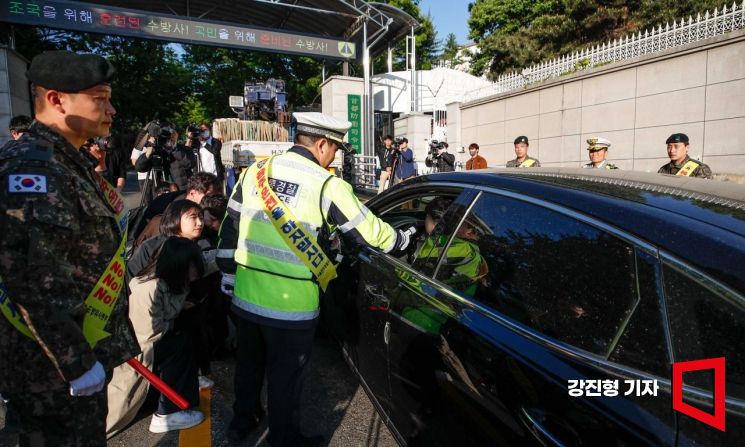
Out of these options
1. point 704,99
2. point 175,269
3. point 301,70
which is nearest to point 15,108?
point 175,269

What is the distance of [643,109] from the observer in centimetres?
786

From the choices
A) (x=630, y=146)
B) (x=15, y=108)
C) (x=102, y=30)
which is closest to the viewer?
(x=630, y=146)

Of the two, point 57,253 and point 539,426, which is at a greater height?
point 57,253

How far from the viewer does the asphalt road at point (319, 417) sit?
96.7 inches

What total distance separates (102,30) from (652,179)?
1356 centimetres

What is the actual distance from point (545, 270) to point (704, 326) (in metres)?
0.47

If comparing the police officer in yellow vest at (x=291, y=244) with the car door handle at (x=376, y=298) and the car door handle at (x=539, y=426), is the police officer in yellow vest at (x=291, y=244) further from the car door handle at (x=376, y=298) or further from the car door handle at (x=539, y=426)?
the car door handle at (x=539, y=426)

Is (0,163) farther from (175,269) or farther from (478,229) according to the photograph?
(478,229)

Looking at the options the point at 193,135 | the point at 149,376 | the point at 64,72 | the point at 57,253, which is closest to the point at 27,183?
the point at 57,253

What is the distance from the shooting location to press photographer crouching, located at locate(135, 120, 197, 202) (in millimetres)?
5504

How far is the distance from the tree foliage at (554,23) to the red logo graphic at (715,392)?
917 inches

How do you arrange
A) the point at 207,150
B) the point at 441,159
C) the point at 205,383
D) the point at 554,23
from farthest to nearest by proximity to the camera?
the point at 554,23 → the point at 441,159 → the point at 207,150 → the point at 205,383

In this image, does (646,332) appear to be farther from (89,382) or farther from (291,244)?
(89,382)

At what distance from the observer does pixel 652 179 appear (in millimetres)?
1666
